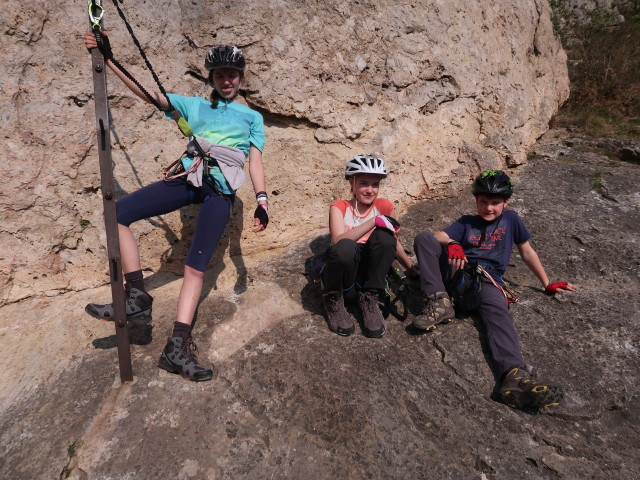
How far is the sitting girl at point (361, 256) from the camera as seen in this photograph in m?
3.51

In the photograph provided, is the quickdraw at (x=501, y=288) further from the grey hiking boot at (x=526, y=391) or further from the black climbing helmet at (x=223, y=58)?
the black climbing helmet at (x=223, y=58)

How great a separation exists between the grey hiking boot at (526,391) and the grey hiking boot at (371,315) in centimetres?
98

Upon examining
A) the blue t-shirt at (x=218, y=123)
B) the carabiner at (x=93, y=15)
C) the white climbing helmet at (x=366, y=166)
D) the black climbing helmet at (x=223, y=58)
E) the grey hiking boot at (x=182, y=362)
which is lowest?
the grey hiking boot at (x=182, y=362)

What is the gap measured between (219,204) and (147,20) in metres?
2.23

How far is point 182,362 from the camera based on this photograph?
301 centimetres

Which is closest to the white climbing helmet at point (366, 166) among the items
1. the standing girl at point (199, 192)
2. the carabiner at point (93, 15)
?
the standing girl at point (199, 192)

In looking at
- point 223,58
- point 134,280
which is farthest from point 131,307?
point 223,58

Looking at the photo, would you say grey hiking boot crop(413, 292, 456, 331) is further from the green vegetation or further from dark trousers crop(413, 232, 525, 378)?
the green vegetation

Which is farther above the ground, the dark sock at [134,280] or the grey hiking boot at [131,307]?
the dark sock at [134,280]

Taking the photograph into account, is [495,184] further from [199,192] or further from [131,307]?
[131,307]

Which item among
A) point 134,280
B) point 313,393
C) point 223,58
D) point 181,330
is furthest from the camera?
point 223,58

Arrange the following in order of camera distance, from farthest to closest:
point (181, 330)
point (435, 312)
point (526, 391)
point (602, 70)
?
point (602, 70) < point (435, 312) < point (181, 330) < point (526, 391)

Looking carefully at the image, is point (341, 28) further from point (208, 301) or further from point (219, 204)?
point (208, 301)

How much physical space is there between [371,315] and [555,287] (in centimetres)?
167
